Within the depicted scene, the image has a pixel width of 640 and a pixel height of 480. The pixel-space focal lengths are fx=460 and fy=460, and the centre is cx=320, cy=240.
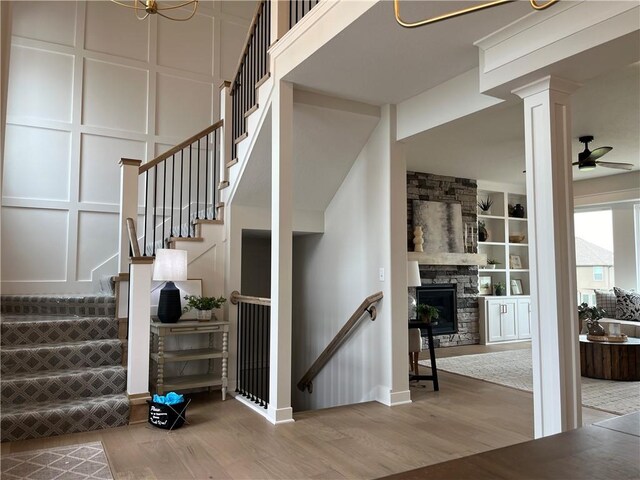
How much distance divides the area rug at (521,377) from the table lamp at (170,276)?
336 cm

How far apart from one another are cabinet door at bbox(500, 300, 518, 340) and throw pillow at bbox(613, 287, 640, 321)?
1.55m

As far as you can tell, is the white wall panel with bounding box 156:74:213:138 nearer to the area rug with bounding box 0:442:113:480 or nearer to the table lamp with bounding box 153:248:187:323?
the table lamp with bounding box 153:248:187:323

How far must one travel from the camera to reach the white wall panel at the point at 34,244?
5137mm

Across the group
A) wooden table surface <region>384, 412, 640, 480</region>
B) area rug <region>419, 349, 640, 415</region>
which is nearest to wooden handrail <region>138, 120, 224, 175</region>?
area rug <region>419, 349, 640, 415</region>

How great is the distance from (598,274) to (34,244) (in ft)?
29.9

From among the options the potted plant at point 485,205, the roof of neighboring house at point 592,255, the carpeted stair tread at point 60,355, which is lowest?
the carpeted stair tread at point 60,355

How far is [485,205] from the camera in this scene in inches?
334

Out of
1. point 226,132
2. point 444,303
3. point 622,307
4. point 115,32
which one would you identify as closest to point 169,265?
point 226,132

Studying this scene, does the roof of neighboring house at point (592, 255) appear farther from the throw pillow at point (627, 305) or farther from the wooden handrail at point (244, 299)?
the wooden handrail at point (244, 299)

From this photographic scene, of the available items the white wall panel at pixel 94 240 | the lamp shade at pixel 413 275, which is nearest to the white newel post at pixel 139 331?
the white wall panel at pixel 94 240

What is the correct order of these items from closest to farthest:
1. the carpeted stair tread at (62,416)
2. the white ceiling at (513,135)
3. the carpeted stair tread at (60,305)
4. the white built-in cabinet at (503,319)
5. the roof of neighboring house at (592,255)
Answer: the carpeted stair tread at (62,416) → the white ceiling at (513,135) → the carpeted stair tread at (60,305) → the white built-in cabinet at (503,319) → the roof of neighboring house at (592,255)

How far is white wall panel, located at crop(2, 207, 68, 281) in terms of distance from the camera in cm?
514

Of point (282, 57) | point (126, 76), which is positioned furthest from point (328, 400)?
point (126, 76)

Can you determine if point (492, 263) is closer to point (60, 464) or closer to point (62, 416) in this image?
point (62, 416)
